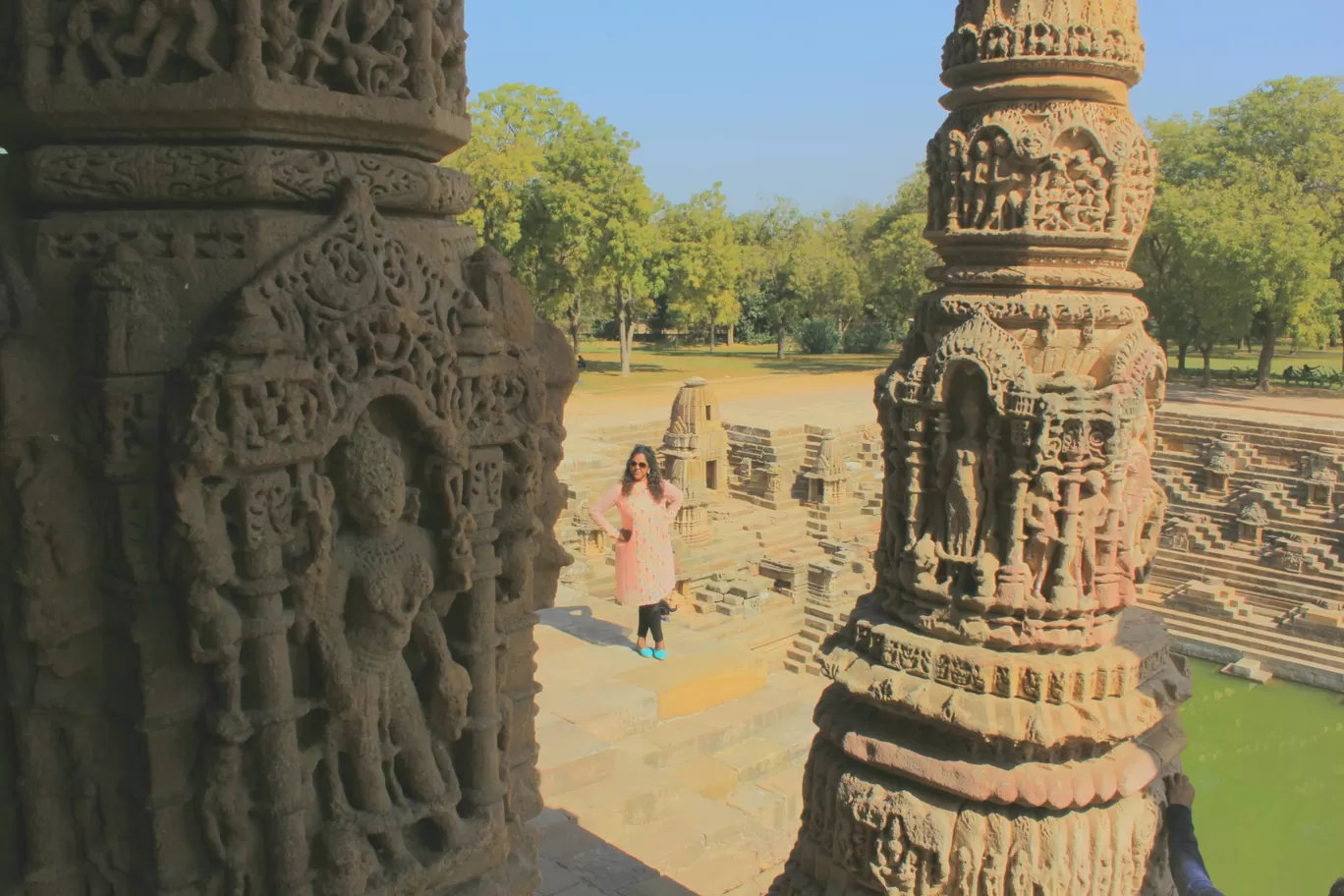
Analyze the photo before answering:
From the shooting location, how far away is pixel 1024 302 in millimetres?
4598

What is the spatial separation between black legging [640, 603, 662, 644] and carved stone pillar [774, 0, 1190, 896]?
3156 mm

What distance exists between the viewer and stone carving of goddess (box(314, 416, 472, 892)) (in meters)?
2.14

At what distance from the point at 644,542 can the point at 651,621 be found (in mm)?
641

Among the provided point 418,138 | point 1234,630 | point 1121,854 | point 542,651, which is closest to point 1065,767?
point 1121,854

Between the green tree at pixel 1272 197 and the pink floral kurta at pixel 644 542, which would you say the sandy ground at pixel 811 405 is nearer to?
the green tree at pixel 1272 197

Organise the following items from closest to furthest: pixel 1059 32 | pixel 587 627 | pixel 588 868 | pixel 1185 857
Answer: pixel 1185 857
pixel 1059 32
pixel 588 868
pixel 587 627

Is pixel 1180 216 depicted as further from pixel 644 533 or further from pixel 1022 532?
pixel 1022 532

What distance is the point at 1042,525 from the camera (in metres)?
4.40

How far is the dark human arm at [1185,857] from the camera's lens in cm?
377

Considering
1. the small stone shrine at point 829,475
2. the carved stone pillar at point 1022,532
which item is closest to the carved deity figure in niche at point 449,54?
the carved stone pillar at point 1022,532

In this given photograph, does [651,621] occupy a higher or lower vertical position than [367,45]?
lower

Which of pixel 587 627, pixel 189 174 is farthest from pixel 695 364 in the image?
pixel 189 174

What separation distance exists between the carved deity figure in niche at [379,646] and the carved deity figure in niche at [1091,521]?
309cm

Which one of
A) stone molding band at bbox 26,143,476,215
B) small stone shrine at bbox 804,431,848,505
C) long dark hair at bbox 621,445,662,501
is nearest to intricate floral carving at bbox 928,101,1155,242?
stone molding band at bbox 26,143,476,215
